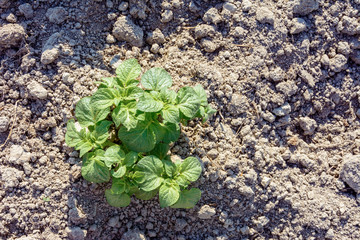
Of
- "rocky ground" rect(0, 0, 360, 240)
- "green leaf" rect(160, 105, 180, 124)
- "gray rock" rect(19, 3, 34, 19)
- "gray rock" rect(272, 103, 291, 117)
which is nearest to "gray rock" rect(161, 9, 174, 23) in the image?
"rocky ground" rect(0, 0, 360, 240)

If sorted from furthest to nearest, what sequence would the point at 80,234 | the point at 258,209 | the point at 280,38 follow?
the point at 280,38 < the point at 258,209 < the point at 80,234

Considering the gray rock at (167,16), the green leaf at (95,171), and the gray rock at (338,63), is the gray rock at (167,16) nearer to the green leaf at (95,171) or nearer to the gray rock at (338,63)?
the green leaf at (95,171)

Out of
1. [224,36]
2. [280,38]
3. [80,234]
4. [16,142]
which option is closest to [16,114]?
[16,142]

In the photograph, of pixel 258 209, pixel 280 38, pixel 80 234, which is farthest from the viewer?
pixel 280 38

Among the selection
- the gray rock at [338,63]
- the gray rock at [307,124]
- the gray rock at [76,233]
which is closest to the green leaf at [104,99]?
the gray rock at [76,233]

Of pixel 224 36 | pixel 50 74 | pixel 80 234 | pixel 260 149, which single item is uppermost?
pixel 224 36

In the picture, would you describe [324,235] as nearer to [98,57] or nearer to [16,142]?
[98,57]
